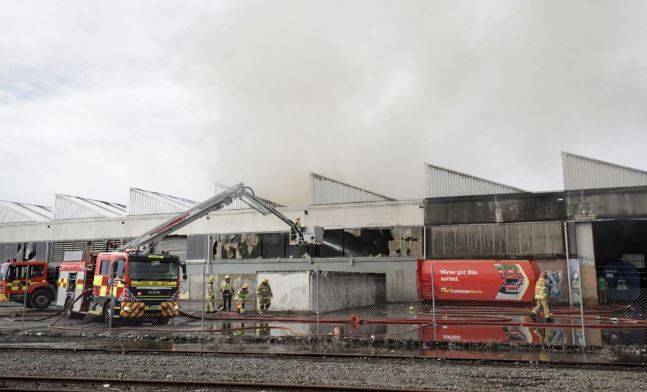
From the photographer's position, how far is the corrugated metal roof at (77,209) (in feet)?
115

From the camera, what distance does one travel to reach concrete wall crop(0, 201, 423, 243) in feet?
91.8

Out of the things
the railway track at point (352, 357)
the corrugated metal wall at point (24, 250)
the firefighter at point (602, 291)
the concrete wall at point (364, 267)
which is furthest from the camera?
the corrugated metal wall at point (24, 250)

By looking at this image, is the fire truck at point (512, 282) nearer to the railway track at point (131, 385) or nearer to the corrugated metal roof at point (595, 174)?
the corrugated metal roof at point (595, 174)

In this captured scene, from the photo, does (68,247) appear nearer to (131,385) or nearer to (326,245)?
(326,245)

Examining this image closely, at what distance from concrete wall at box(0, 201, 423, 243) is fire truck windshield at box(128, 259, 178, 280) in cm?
1378

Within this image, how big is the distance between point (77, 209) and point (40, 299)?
13850 mm

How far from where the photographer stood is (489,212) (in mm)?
25500

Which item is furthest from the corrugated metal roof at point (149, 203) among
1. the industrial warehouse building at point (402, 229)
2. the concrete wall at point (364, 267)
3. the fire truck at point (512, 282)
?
the fire truck at point (512, 282)

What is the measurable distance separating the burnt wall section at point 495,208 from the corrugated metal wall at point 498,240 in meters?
0.31

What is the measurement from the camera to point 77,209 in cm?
3569

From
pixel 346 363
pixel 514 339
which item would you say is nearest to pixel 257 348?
pixel 346 363

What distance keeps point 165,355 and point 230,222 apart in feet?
68.4

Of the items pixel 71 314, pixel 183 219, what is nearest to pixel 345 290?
pixel 183 219

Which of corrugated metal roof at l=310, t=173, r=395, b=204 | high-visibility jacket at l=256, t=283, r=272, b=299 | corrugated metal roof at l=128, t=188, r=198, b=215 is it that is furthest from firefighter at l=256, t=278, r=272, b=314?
corrugated metal roof at l=128, t=188, r=198, b=215
